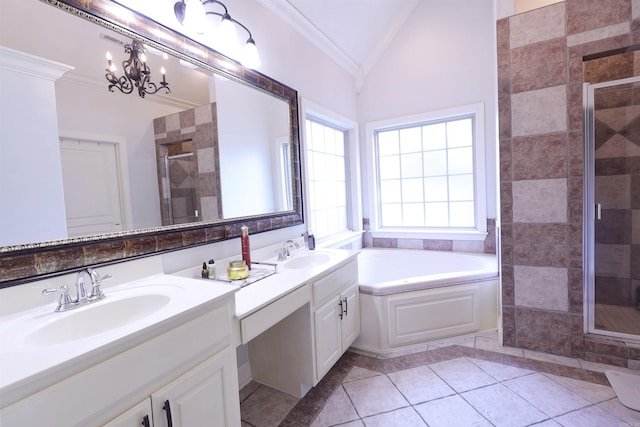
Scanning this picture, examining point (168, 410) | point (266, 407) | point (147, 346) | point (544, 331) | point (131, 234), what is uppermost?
point (131, 234)

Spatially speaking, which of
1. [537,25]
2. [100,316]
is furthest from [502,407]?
[537,25]

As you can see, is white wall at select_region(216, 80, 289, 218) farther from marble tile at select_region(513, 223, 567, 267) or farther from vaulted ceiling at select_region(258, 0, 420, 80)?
marble tile at select_region(513, 223, 567, 267)

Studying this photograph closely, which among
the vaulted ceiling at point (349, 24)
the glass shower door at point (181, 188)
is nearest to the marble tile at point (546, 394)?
the glass shower door at point (181, 188)

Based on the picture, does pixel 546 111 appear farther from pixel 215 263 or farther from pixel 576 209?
pixel 215 263

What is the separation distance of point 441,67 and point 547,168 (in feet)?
5.06

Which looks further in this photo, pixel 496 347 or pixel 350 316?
pixel 496 347

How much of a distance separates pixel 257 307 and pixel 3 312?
2.61 feet

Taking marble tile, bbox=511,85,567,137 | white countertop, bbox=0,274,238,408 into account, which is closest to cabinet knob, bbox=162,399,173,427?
white countertop, bbox=0,274,238,408

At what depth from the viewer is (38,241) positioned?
1040 millimetres

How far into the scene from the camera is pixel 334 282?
187cm

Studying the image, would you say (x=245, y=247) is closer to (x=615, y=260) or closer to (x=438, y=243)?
(x=438, y=243)

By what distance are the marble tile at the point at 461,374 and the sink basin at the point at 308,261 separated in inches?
39.7

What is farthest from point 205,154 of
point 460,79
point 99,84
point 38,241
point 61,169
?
point 460,79

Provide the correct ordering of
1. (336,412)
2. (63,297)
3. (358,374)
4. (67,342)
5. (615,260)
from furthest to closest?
(615,260) < (358,374) < (336,412) < (63,297) < (67,342)
